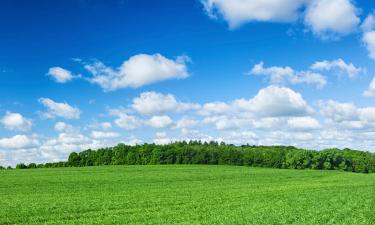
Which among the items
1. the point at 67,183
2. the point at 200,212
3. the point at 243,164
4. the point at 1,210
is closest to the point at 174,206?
the point at 200,212

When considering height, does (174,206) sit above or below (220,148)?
below

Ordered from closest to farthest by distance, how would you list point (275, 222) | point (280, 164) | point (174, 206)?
point (275, 222) < point (174, 206) < point (280, 164)

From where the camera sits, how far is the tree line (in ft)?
358

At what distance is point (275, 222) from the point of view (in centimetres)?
2244

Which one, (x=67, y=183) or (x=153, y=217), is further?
(x=67, y=183)

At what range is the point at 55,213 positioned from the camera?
27641 mm

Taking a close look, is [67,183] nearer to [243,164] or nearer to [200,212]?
[200,212]

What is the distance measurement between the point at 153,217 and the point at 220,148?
91943mm

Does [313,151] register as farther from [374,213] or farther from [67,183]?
[374,213]

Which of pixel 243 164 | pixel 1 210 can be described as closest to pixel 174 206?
pixel 1 210

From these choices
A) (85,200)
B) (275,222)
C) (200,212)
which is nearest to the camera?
(275,222)

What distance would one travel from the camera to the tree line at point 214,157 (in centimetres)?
10919

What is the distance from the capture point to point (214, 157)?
11219 cm

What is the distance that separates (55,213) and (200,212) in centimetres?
880
